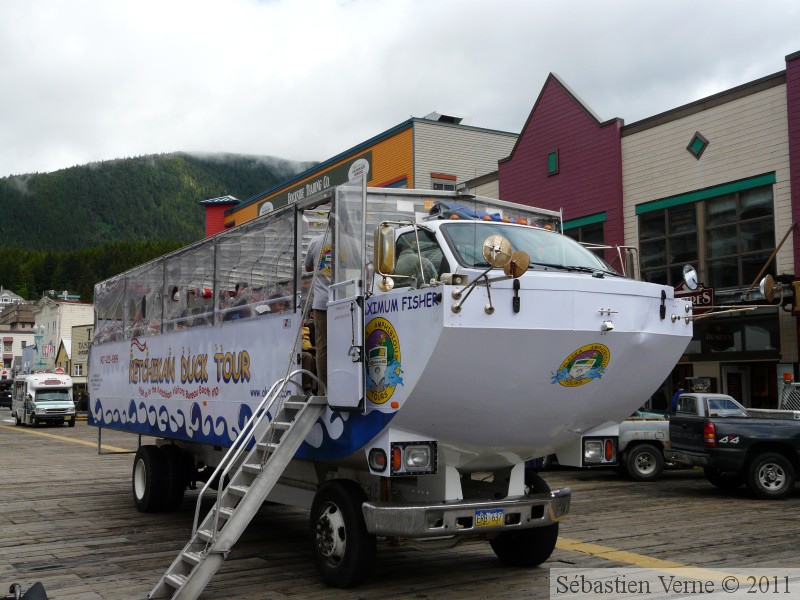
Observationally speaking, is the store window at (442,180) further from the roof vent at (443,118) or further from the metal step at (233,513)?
the metal step at (233,513)

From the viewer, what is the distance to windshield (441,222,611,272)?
291 inches

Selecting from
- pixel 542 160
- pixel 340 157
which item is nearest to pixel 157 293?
pixel 542 160

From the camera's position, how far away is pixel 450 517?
6.96 meters

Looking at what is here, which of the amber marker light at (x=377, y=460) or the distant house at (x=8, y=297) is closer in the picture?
the amber marker light at (x=377, y=460)

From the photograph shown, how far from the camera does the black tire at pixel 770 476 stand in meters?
13.7

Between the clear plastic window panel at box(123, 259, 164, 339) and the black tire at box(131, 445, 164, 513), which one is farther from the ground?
the clear plastic window panel at box(123, 259, 164, 339)

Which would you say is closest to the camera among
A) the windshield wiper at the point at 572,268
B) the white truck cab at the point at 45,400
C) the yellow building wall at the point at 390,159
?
the windshield wiper at the point at 572,268

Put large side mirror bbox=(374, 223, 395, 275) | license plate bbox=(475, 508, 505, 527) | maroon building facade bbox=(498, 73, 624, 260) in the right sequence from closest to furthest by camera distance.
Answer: large side mirror bbox=(374, 223, 395, 275) < license plate bbox=(475, 508, 505, 527) < maroon building facade bbox=(498, 73, 624, 260)

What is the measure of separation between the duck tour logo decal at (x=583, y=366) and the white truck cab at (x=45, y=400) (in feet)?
124

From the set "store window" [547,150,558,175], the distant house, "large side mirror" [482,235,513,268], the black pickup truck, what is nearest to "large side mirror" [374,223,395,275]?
"large side mirror" [482,235,513,268]

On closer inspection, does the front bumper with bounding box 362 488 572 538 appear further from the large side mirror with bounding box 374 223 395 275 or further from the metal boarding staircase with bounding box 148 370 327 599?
the large side mirror with bounding box 374 223 395 275

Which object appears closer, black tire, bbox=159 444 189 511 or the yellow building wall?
black tire, bbox=159 444 189 511

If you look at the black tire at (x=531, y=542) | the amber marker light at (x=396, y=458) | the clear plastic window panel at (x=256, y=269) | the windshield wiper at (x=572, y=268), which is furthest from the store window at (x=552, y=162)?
the amber marker light at (x=396, y=458)

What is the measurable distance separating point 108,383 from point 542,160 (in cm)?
1601
